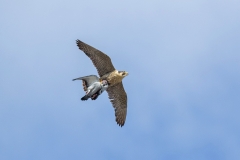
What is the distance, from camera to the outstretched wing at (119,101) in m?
39.9

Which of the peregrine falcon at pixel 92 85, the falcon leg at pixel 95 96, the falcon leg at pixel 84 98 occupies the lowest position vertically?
the falcon leg at pixel 84 98

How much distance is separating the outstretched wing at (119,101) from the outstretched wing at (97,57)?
6.27ft

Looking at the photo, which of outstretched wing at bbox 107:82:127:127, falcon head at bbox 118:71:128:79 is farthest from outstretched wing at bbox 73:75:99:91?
outstretched wing at bbox 107:82:127:127

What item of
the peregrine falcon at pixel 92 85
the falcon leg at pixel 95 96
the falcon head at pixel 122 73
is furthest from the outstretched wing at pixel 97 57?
the falcon leg at pixel 95 96

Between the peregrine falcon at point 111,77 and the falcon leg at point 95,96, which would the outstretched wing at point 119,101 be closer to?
the peregrine falcon at point 111,77

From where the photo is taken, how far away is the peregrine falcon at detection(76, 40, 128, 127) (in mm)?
38062

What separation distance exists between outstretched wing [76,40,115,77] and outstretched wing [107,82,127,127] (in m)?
1.91

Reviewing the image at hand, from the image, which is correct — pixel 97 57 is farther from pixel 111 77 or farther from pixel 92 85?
pixel 92 85

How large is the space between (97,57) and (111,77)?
1.75m

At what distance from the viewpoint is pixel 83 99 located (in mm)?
38250

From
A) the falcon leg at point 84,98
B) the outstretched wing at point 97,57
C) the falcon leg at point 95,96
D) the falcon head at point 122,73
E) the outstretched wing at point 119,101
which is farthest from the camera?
the outstretched wing at point 119,101

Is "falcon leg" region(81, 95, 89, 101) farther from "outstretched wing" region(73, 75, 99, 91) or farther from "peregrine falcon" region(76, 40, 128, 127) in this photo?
"peregrine falcon" region(76, 40, 128, 127)

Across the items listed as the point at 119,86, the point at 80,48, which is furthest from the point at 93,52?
the point at 119,86

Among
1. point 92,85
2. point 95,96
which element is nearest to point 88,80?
point 92,85
